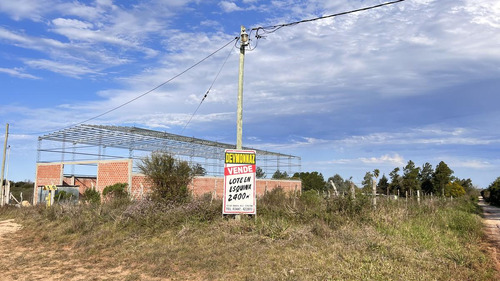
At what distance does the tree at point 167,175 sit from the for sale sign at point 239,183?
332 cm

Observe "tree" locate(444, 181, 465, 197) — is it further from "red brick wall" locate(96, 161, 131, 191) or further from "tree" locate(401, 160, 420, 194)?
"red brick wall" locate(96, 161, 131, 191)

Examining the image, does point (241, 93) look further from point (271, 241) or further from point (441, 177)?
point (441, 177)

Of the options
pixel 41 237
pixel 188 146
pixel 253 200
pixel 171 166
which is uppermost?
pixel 188 146

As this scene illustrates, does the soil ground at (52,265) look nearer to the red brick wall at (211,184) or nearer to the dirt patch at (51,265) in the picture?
the dirt patch at (51,265)

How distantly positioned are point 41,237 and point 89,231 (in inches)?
72.8

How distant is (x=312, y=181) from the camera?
175 ft

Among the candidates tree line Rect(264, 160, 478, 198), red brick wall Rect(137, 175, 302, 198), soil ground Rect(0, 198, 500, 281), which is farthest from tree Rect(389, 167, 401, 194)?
soil ground Rect(0, 198, 500, 281)

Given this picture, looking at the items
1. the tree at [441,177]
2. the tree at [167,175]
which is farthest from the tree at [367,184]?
the tree at [441,177]

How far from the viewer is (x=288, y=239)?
941cm

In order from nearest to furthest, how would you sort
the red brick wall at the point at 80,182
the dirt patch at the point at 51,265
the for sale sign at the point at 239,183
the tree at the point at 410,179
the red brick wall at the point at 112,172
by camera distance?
the dirt patch at the point at 51,265
the for sale sign at the point at 239,183
the red brick wall at the point at 112,172
the red brick wall at the point at 80,182
the tree at the point at 410,179

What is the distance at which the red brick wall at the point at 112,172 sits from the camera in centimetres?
2514

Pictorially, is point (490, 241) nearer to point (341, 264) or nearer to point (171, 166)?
point (341, 264)

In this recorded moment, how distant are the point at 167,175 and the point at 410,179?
38566 millimetres

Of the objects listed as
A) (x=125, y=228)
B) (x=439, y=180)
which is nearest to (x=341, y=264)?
(x=125, y=228)
